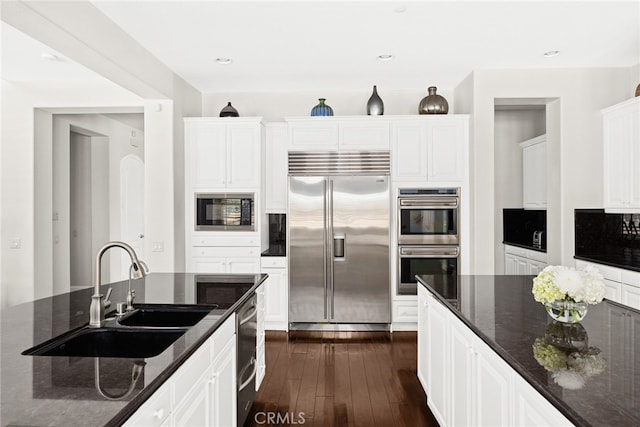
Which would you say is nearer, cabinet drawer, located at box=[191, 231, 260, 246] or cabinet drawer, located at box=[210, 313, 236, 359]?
cabinet drawer, located at box=[210, 313, 236, 359]

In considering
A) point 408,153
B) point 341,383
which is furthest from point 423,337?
point 408,153

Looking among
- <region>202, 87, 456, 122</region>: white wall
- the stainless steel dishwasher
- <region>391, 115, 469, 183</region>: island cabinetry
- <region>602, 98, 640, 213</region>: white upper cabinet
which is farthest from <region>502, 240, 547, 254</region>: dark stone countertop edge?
the stainless steel dishwasher

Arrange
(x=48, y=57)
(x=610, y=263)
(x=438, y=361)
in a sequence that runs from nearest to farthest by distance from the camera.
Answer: (x=438, y=361), (x=610, y=263), (x=48, y=57)

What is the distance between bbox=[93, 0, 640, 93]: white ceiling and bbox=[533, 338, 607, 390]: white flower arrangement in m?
2.58

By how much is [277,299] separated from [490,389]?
3419mm

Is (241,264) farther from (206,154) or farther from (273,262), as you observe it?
(206,154)

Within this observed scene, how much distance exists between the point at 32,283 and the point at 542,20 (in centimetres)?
570

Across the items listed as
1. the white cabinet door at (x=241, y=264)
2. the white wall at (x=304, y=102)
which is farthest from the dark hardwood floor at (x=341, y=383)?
the white wall at (x=304, y=102)

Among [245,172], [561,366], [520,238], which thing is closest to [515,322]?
[561,366]

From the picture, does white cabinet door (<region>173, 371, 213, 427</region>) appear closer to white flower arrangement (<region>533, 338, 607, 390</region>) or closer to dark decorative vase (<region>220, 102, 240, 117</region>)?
white flower arrangement (<region>533, 338, 607, 390</region>)

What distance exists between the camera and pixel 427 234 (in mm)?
4801

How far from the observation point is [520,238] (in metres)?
5.82

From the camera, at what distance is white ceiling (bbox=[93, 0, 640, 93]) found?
10.5ft

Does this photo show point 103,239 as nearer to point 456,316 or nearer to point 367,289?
point 367,289
